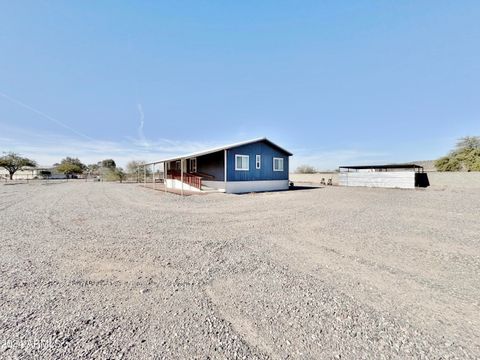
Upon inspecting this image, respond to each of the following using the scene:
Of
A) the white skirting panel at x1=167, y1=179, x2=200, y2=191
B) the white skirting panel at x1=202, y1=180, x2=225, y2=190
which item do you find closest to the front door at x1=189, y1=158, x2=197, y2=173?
the white skirting panel at x1=167, y1=179, x2=200, y2=191

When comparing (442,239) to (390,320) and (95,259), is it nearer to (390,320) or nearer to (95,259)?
(390,320)

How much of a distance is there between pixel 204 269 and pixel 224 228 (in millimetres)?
2587

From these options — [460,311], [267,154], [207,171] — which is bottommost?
[460,311]

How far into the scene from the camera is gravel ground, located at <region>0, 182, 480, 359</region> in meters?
1.88

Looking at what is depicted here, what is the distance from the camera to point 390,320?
7.24 ft

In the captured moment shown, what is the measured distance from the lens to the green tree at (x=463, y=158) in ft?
77.4

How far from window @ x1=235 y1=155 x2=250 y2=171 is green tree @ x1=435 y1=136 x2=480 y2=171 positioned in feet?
76.3

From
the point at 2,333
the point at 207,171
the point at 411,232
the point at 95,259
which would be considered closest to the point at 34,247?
the point at 95,259

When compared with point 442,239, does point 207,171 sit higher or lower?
higher

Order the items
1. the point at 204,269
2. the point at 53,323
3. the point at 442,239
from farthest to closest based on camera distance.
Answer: the point at 442,239, the point at 204,269, the point at 53,323

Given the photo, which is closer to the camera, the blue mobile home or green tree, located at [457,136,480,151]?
the blue mobile home

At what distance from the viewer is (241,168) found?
1567 centimetres

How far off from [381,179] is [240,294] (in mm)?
23092

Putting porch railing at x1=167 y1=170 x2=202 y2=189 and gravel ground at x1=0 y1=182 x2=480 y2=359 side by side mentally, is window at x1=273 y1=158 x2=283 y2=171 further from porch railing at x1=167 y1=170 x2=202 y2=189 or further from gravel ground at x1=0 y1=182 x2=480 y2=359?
gravel ground at x1=0 y1=182 x2=480 y2=359
